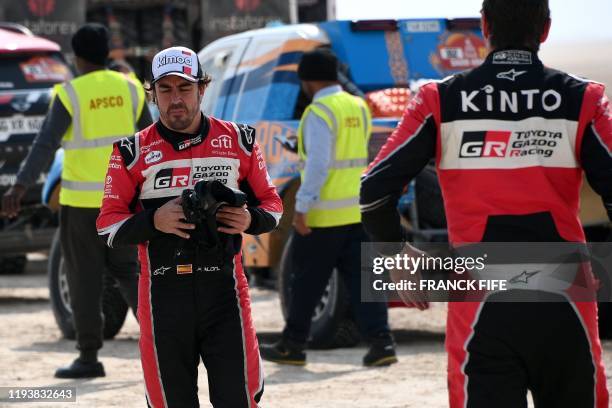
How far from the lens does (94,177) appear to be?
8266 mm

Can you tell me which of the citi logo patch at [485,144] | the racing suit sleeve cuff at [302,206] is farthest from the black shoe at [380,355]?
the citi logo patch at [485,144]

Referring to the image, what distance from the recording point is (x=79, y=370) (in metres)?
8.31

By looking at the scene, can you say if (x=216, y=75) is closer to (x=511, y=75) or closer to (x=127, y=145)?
(x=127, y=145)

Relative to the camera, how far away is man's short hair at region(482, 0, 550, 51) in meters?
4.12

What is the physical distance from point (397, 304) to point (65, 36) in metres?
15.6

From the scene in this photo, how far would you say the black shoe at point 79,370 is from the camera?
830 centimetres

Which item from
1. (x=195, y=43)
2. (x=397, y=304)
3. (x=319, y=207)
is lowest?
(x=195, y=43)

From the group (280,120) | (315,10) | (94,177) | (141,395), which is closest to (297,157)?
(280,120)

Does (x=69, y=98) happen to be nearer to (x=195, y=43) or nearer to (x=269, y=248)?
(x=269, y=248)

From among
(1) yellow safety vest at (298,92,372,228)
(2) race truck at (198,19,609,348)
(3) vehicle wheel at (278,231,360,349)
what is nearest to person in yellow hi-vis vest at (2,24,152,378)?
(1) yellow safety vest at (298,92,372,228)

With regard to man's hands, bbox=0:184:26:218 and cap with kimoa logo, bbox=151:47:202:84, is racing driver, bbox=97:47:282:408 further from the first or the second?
man's hands, bbox=0:184:26:218

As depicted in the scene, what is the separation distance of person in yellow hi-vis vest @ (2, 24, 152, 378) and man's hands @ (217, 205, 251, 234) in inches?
133

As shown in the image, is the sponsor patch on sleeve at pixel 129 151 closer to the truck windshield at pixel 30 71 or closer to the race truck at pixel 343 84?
the race truck at pixel 343 84

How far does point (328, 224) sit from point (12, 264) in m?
7.13
